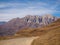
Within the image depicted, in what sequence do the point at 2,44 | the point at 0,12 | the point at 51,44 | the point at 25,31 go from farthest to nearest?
the point at 25,31 < the point at 0,12 < the point at 2,44 < the point at 51,44

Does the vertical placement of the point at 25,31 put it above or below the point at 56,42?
below

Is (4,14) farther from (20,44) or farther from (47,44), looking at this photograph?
(47,44)

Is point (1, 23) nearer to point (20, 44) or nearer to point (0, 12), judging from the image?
point (0, 12)

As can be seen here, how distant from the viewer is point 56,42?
26.2 ft

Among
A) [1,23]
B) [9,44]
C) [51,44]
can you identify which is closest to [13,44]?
[9,44]

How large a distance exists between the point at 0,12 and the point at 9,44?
2.37 meters

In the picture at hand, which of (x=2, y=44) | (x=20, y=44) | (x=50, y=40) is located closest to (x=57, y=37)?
(x=50, y=40)

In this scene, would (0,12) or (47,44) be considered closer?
(47,44)

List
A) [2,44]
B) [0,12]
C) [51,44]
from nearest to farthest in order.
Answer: [51,44]
[2,44]
[0,12]

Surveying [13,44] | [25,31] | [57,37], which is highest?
[57,37]

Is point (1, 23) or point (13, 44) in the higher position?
point (1, 23)

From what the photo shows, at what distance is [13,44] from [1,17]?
228cm

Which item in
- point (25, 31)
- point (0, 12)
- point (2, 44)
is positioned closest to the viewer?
point (2, 44)

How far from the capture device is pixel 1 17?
11.2m
